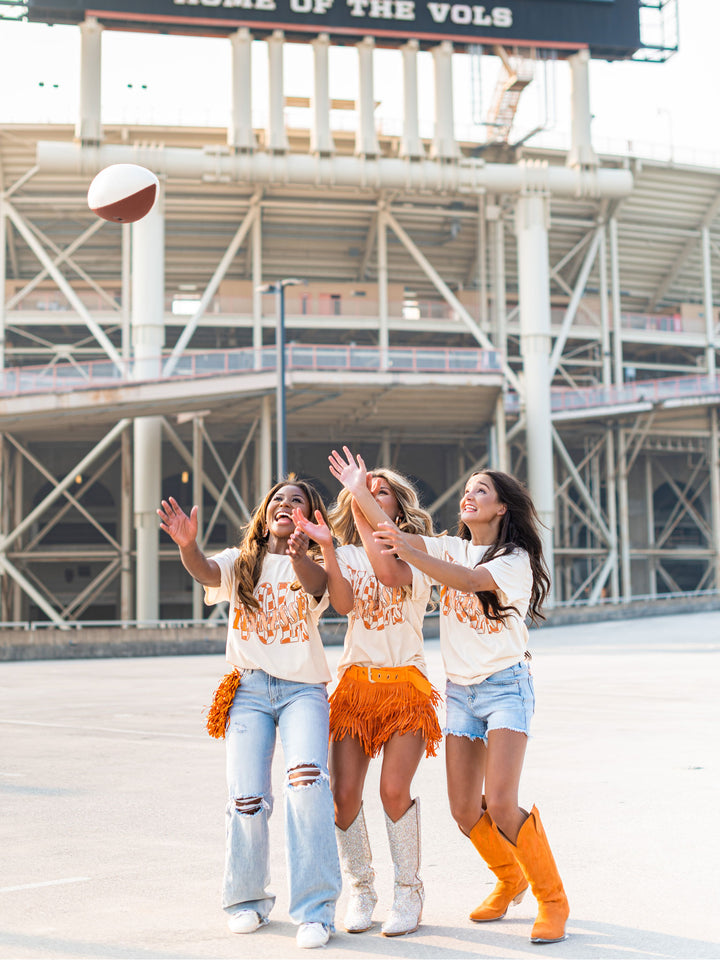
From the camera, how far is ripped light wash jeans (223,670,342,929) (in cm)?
453

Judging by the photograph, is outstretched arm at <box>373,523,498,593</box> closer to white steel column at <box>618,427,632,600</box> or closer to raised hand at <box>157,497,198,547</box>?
raised hand at <box>157,497,198,547</box>

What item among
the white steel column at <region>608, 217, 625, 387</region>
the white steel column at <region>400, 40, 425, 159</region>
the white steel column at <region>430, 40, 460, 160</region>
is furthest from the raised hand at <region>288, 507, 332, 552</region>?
the white steel column at <region>608, 217, 625, 387</region>

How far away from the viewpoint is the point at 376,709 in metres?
4.80

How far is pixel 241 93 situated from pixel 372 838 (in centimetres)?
3325

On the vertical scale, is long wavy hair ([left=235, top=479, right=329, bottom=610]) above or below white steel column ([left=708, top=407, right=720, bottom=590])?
below

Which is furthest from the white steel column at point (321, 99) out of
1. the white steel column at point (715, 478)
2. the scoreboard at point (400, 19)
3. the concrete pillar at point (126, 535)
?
the white steel column at point (715, 478)

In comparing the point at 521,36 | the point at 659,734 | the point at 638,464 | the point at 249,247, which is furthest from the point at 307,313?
the point at 659,734

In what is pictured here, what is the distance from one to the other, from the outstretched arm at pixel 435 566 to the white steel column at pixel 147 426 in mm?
30588

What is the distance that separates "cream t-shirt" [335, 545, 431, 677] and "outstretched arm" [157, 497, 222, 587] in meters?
0.57

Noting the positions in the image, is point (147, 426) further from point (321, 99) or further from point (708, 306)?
point (708, 306)

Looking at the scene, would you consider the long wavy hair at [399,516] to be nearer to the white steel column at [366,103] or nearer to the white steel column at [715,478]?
the white steel column at [366,103]

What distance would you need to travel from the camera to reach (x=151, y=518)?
116 ft

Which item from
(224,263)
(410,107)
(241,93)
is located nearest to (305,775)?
(241,93)

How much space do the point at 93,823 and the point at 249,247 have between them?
36197 millimetres
